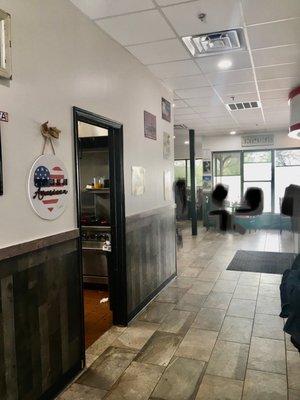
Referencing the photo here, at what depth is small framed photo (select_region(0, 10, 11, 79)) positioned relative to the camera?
1.95m

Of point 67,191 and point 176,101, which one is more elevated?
point 176,101

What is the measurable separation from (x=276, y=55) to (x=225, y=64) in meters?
0.59

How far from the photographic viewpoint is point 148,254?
4.28 m

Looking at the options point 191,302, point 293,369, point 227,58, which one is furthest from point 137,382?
point 227,58

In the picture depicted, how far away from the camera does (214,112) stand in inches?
276

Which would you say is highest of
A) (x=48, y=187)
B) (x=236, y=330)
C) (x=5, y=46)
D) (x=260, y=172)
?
(x=5, y=46)

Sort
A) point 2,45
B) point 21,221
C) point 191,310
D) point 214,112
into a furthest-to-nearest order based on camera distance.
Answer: point 214,112 < point 191,310 < point 21,221 < point 2,45

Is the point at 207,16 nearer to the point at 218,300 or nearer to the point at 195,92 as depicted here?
the point at 195,92

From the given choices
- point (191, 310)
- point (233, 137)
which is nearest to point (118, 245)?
point (191, 310)

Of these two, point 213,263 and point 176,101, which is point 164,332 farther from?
point 176,101

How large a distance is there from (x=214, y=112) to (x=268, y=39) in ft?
11.8

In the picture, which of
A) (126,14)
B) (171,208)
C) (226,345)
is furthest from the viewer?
(171,208)

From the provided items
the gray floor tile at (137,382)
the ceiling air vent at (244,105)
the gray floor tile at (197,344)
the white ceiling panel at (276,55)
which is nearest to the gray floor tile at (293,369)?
the gray floor tile at (197,344)

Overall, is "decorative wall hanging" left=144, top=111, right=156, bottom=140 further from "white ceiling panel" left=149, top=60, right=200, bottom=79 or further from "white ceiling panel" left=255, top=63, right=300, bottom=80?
"white ceiling panel" left=255, top=63, right=300, bottom=80
